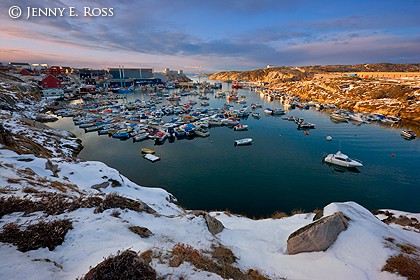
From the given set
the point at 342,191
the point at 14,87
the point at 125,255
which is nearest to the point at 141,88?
the point at 14,87

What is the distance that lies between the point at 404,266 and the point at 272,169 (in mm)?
26099

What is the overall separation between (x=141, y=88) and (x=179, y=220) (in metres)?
158

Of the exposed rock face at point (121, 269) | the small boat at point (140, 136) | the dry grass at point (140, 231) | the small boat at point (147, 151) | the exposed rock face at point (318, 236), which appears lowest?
the small boat at point (147, 151)

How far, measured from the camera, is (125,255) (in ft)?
16.7

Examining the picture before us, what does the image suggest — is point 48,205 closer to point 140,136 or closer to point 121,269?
point 121,269

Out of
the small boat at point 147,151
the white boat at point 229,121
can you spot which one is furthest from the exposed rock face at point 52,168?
the white boat at point 229,121

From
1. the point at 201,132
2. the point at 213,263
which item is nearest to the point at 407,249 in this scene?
the point at 213,263

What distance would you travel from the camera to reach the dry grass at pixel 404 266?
23.6 feet

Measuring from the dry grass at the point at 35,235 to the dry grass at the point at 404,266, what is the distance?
1266 centimetres

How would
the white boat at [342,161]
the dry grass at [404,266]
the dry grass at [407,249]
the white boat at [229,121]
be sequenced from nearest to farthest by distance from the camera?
1. the dry grass at [404,266]
2. the dry grass at [407,249]
3. the white boat at [342,161]
4. the white boat at [229,121]

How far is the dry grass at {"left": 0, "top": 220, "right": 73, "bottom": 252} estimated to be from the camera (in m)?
6.45

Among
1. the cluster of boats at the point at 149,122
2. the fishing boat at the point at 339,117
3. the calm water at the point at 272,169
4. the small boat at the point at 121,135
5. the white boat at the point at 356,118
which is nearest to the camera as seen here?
the calm water at the point at 272,169

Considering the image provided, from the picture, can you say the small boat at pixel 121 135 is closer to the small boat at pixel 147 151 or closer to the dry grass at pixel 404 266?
the small boat at pixel 147 151

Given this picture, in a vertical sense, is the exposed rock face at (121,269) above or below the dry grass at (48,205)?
above
